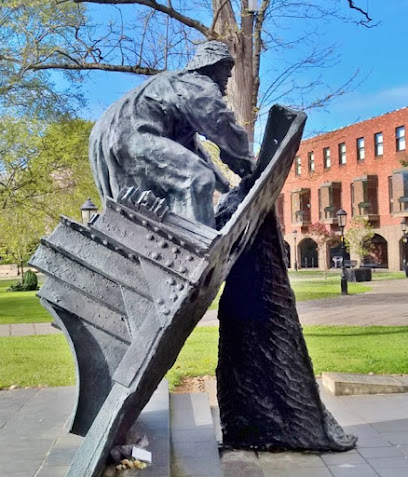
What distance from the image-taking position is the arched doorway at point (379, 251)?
150 feet

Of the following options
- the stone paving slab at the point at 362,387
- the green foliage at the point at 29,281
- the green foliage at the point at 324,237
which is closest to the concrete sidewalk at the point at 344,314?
the stone paving slab at the point at 362,387

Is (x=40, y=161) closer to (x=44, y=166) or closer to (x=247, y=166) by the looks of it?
(x=44, y=166)

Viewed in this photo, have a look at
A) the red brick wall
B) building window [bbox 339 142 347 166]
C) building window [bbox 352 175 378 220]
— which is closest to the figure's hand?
the red brick wall

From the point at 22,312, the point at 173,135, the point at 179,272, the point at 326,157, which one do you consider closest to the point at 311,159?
the point at 326,157

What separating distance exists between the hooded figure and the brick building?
35.9 m

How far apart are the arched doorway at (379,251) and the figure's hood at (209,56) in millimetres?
43773

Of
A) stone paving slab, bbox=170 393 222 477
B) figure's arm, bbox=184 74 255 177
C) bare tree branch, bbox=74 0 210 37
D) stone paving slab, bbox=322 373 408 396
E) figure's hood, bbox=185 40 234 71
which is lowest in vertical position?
stone paving slab, bbox=322 373 408 396

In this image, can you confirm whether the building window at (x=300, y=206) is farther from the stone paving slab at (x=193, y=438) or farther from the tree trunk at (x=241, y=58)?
the stone paving slab at (x=193, y=438)

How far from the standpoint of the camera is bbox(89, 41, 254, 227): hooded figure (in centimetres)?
345

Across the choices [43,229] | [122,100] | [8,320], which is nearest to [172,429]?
[122,100]

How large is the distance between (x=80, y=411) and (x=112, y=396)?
84 cm

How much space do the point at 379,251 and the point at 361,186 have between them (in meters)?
5.44

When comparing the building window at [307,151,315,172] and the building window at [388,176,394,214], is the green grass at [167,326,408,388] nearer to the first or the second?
the building window at [388,176,394,214]

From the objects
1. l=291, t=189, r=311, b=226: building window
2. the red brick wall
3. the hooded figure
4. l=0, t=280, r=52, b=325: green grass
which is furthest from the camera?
l=291, t=189, r=311, b=226: building window
